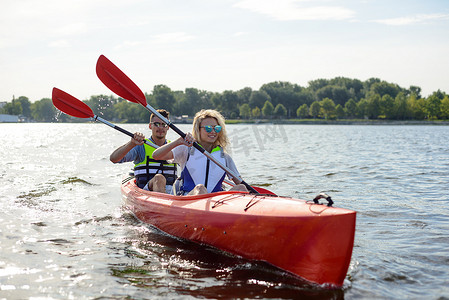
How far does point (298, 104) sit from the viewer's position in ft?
395

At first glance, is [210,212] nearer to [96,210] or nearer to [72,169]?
[96,210]

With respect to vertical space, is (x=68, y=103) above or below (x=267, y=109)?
below

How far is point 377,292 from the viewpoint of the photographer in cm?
400

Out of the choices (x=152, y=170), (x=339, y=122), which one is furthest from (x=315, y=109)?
(x=152, y=170)

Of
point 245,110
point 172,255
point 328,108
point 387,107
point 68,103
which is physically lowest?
point 172,255

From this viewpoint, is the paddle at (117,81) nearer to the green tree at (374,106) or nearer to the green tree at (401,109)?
the green tree at (401,109)

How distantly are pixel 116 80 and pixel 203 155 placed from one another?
2.29 m

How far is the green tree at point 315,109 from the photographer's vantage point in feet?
346

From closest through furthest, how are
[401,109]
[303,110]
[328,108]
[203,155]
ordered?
[203,155], [401,109], [328,108], [303,110]

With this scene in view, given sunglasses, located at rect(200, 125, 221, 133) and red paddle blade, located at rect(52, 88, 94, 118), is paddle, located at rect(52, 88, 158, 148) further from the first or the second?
sunglasses, located at rect(200, 125, 221, 133)

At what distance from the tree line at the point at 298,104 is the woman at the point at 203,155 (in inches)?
3136

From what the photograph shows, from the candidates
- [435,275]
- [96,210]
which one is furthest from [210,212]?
[96,210]

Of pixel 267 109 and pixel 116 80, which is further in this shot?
pixel 267 109

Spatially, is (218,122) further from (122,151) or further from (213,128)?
(122,151)
